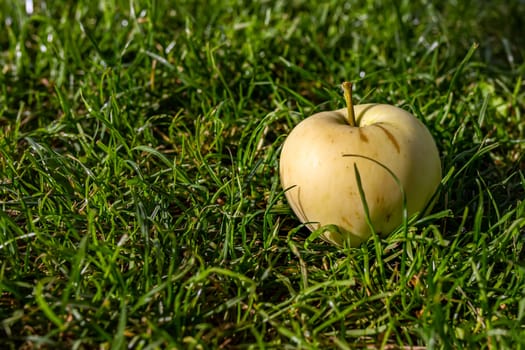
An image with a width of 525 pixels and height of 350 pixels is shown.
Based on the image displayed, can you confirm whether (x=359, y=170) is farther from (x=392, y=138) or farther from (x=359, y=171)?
(x=392, y=138)

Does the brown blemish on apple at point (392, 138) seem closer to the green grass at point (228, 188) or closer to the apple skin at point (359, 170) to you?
the apple skin at point (359, 170)

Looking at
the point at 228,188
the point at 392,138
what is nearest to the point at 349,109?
the point at 392,138

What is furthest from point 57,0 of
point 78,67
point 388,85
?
point 388,85

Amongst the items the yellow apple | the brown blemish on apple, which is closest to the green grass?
the yellow apple

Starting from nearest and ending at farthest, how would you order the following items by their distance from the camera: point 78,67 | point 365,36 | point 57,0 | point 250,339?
point 250,339, point 78,67, point 365,36, point 57,0

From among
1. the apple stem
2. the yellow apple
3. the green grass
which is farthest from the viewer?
the apple stem

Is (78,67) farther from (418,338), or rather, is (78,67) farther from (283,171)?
(418,338)

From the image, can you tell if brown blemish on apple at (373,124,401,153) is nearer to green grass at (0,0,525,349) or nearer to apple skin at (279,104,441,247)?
apple skin at (279,104,441,247)
